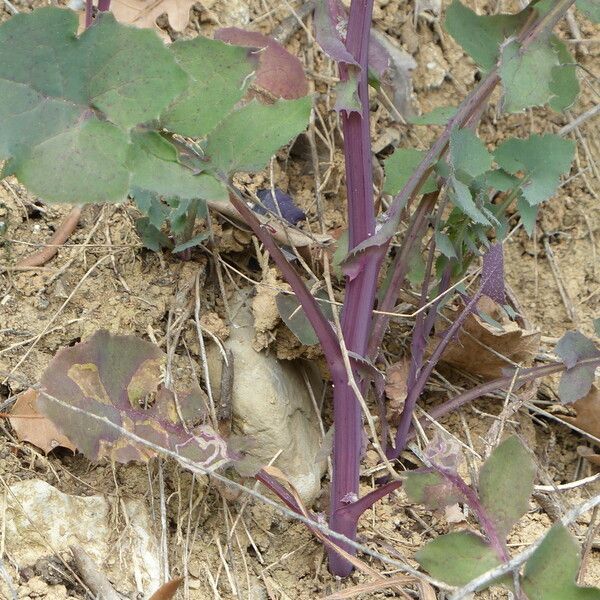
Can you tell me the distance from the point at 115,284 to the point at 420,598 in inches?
31.2

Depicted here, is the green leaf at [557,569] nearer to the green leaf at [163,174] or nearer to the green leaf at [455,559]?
the green leaf at [455,559]

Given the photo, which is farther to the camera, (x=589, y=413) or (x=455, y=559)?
(x=589, y=413)

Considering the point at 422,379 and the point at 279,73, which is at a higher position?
the point at 279,73

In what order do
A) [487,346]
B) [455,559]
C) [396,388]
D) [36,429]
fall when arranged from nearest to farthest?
[455,559]
[36,429]
[396,388]
[487,346]

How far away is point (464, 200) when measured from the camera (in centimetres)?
138

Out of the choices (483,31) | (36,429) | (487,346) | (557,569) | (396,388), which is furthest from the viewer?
(487,346)

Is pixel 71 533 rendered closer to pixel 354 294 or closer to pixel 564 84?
pixel 354 294

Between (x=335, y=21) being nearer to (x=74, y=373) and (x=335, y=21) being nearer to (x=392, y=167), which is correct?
(x=392, y=167)

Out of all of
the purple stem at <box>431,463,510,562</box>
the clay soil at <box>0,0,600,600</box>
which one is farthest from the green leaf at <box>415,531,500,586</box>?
the clay soil at <box>0,0,600,600</box>

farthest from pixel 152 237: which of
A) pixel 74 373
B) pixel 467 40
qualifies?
pixel 467 40

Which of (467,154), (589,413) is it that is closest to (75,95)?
(467,154)

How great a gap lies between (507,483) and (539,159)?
0.65m

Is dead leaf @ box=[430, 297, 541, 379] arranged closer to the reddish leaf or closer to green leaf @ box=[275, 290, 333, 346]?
green leaf @ box=[275, 290, 333, 346]

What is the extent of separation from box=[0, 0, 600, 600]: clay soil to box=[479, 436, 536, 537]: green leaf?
0.21 meters
